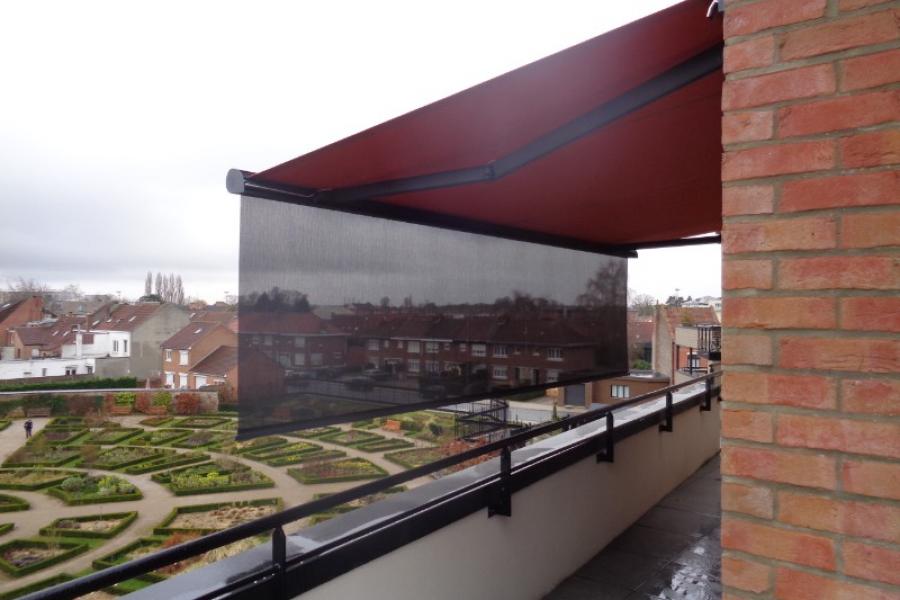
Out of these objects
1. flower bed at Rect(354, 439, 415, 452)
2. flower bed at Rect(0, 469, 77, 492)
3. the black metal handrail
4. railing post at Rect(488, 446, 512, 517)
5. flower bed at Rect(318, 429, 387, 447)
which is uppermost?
the black metal handrail

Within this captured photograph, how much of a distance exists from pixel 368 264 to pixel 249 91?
35.1m

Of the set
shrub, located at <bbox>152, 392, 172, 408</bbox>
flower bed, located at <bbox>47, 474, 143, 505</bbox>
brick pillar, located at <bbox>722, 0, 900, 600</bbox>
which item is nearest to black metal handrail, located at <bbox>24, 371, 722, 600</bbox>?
brick pillar, located at <bbox>722, 0, 900, 600</bbox>

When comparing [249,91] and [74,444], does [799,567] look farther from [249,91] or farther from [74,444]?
[74,444]

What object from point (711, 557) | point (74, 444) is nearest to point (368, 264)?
point (711, 557)

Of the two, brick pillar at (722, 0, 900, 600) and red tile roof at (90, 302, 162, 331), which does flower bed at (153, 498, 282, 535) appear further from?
red tile roof at (90, 302, 162, 331)

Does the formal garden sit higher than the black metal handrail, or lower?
lower

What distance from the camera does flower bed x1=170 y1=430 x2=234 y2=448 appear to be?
3853 centimetres

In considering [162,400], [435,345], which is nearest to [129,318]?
[162,400]

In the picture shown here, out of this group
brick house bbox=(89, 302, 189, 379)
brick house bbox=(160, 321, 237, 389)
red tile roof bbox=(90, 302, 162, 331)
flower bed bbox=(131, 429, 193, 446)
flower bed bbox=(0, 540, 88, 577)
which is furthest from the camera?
red tile roof bbox=(90, 302, 162, 331)

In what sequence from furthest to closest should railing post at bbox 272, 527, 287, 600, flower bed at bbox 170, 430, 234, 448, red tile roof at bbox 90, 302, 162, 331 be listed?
red tile roof at bbox 90, 302, 162, 331, flower bed at bbox 170, 430, 234, 448, railing post at bbox 272, 527, 287, 600

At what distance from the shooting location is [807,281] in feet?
3.40

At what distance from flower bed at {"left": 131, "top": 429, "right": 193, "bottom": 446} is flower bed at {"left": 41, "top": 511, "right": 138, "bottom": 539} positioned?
458 inches

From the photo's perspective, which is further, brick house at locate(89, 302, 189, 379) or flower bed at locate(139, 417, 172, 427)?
brick house at locate(89, 302, 189, 379)

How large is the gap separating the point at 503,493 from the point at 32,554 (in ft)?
98.2
